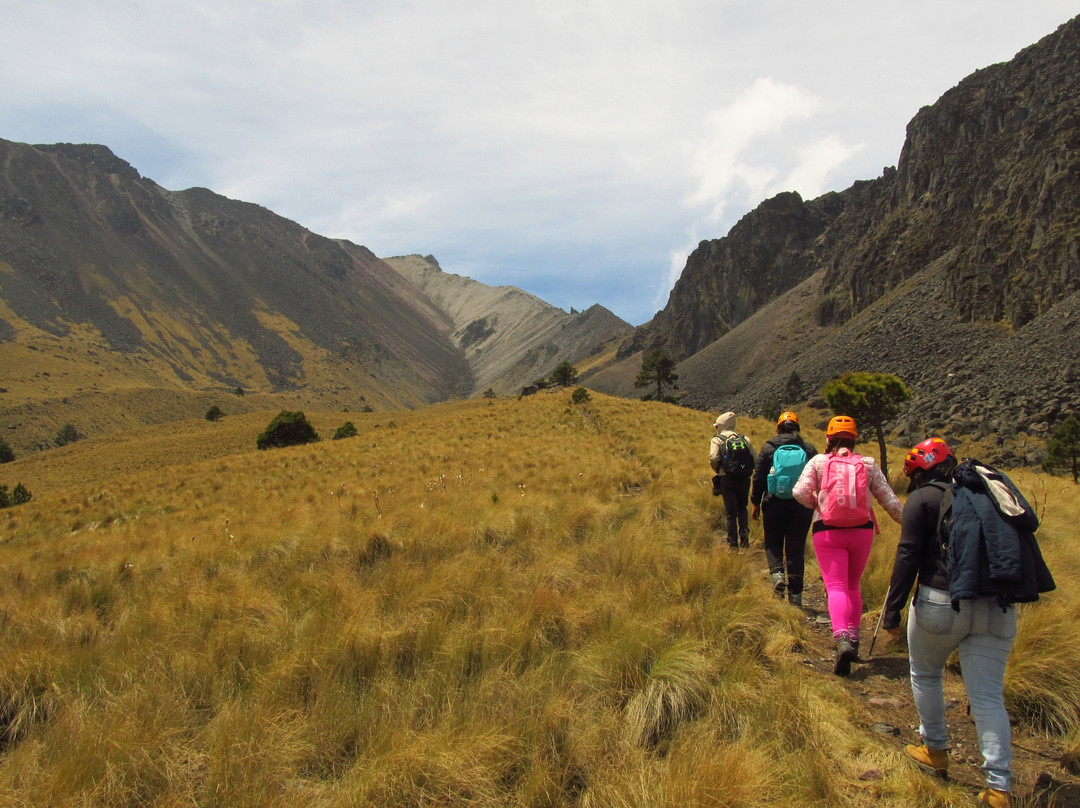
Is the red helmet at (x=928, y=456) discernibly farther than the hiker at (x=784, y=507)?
No

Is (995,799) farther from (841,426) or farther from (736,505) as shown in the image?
(736,505)

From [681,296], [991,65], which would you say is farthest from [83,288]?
[991,65]

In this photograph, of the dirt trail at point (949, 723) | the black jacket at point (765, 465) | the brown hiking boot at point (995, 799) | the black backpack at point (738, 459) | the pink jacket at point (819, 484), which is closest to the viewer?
the brown hiking boot at point (995, 799)

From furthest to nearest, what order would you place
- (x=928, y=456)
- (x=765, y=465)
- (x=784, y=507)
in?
(x=765, y=465), (x=784, y=507), (x=928, y=456)

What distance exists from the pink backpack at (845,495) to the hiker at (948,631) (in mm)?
1221

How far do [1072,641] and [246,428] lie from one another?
54.6 meters

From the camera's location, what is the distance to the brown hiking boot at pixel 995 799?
2795mm

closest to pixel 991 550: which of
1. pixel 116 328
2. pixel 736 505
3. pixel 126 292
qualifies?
pixel 736 505

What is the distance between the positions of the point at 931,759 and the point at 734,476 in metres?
4.73

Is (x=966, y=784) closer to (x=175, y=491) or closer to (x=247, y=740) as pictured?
(x=247, y=740)

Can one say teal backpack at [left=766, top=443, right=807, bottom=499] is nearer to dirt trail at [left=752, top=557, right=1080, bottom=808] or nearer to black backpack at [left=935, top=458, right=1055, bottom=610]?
dirt trail at [left=752, top=557, right=1080, bottom=808]

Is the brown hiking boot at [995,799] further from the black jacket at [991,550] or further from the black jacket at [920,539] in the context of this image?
the black jacket at [920,539]

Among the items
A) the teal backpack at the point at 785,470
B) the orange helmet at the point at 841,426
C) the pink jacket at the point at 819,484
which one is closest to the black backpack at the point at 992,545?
the pink jacket at the point at 819,484

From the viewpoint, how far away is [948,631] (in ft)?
10.7
